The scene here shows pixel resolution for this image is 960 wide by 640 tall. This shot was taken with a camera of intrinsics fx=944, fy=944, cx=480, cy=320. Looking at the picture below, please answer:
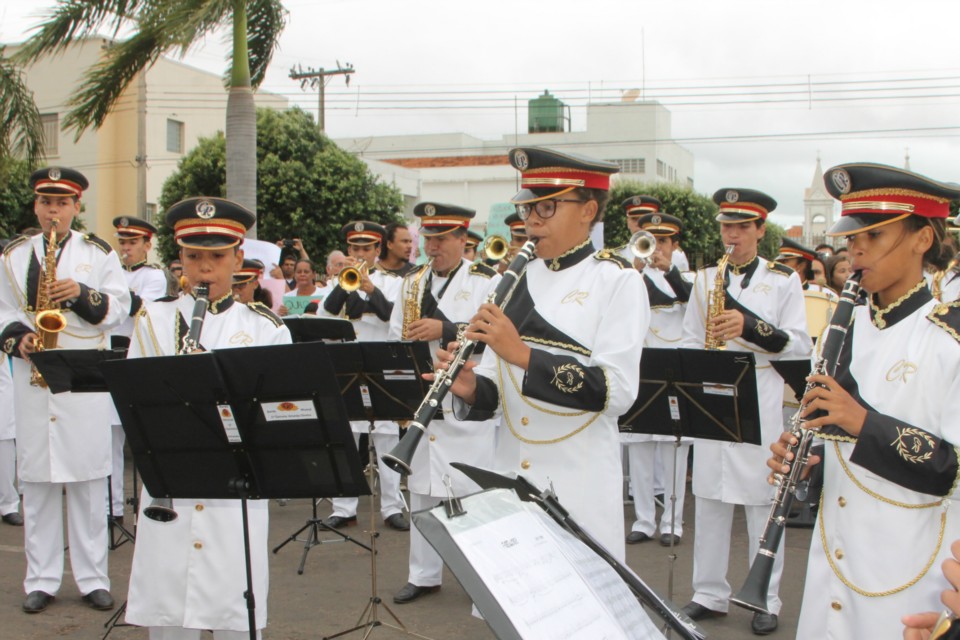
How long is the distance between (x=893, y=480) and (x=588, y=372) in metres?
1.17

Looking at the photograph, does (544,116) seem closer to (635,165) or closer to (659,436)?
(635,165)

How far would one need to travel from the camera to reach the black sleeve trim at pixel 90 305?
661 centimetres

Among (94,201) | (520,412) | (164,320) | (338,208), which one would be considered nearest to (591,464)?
(520,412)

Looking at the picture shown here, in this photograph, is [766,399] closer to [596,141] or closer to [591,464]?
[591,464]

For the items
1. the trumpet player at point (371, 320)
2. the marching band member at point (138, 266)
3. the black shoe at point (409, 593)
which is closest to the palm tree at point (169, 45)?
the marching band member at point (138, 266)

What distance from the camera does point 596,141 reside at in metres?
73.3

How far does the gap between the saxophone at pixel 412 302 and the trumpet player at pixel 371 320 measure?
976 millimetres

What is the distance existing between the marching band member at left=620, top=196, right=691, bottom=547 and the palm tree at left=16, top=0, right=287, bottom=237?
7.75m

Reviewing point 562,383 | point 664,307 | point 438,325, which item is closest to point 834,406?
point 562,383

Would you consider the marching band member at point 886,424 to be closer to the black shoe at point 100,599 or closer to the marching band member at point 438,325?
the marching band member at point 438,325

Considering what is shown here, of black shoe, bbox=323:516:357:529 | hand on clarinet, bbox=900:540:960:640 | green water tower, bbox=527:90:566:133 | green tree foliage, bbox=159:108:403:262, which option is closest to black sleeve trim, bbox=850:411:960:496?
hand on clarinet, bbox=900:540:960:640

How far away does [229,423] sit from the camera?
3.62 meters

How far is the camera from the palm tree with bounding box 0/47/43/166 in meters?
14.8

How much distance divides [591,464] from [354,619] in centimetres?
309
